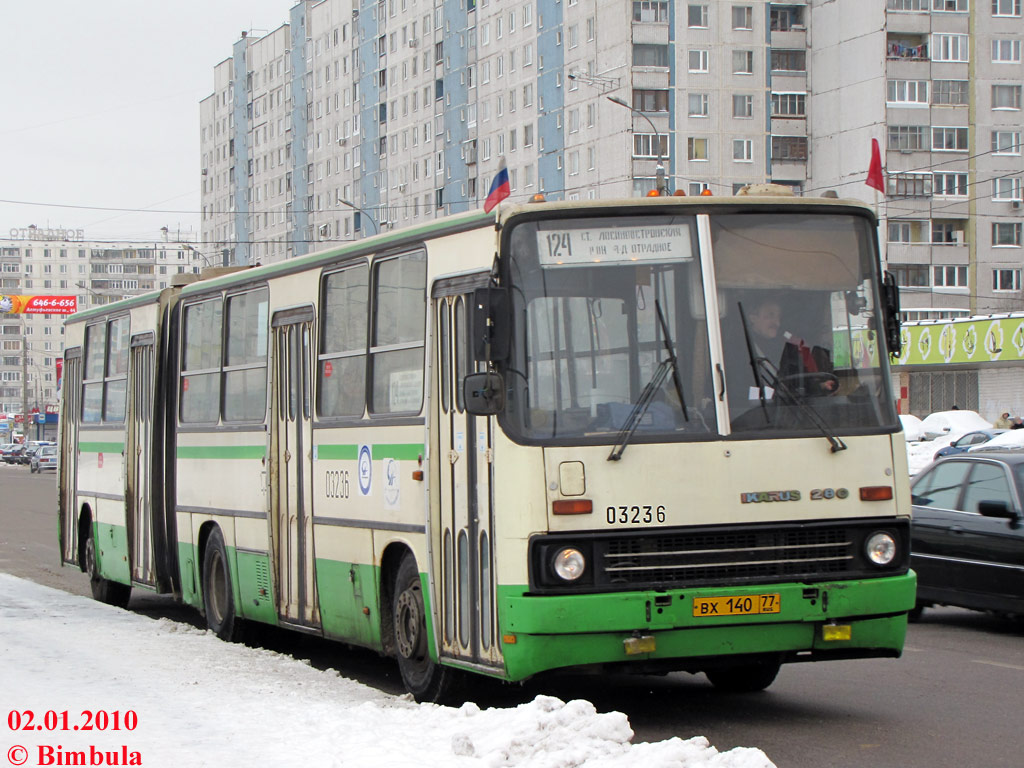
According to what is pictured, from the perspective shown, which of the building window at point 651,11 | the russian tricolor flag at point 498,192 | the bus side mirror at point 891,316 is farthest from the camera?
the building window at point 651,11

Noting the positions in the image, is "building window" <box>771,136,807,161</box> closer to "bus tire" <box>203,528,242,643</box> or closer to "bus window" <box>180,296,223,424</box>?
"bus window" <box>180,296,223,424</box>

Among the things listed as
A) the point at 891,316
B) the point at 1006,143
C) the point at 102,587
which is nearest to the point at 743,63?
the point at 1006,143

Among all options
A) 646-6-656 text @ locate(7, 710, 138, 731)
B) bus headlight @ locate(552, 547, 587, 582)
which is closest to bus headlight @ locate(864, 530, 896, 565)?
bus headlight @ locate(552, 547, 587, 582)

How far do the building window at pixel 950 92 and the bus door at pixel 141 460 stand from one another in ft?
252

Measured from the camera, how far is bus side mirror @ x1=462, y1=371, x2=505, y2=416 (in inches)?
349

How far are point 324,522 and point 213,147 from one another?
13582cm

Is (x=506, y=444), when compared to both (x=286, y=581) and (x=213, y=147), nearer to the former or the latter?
(x=286, y=581)

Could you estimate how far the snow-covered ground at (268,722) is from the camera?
732cm

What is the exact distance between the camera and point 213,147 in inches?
5659

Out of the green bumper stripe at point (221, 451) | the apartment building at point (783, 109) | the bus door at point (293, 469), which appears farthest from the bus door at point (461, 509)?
the apartment building at point (783, 109)

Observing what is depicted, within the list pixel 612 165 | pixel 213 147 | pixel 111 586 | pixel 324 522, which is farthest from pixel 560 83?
pixel 324 522

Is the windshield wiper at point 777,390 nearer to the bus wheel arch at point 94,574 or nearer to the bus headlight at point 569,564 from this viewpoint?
the bus headlight at point 569,564

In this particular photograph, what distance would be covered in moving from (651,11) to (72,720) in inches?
3301

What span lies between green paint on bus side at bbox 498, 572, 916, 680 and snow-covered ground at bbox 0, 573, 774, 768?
36 cm
